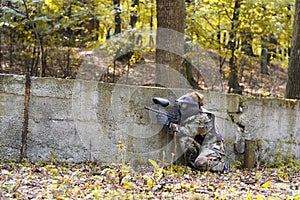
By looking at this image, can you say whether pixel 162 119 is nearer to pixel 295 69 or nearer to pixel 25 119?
pixel 25 119

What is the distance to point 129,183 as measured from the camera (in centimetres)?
420

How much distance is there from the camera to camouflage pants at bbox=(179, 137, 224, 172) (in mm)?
5887

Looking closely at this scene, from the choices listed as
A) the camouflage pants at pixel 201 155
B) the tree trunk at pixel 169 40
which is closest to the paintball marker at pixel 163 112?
the camouflage pants at pixel 201 155

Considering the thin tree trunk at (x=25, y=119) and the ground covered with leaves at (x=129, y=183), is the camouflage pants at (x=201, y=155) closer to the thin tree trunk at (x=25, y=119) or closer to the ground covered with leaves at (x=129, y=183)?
the ground covered with leaves at (x=129, y=183)

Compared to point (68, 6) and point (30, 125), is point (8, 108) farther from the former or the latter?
point (68, 6)

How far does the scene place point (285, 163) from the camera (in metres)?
7.38

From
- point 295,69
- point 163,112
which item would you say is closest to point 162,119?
point 163,112

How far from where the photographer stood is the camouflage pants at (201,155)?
589cm

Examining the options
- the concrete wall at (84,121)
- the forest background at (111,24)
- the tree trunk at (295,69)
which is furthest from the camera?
the forest background at (111,24)

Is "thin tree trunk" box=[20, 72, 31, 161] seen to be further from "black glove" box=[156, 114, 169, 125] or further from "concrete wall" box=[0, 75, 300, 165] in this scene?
"black glove" box=[156, 114, 169, 125]

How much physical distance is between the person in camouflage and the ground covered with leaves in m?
0.19

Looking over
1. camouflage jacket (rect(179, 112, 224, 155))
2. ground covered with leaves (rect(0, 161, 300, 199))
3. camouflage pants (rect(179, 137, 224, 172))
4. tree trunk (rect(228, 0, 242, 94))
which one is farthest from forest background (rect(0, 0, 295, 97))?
ground covered with leaves (rect(0, 161, 300, 199))

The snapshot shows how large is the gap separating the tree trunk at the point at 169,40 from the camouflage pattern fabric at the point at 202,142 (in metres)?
1.26

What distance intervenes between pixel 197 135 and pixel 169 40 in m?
1.86
